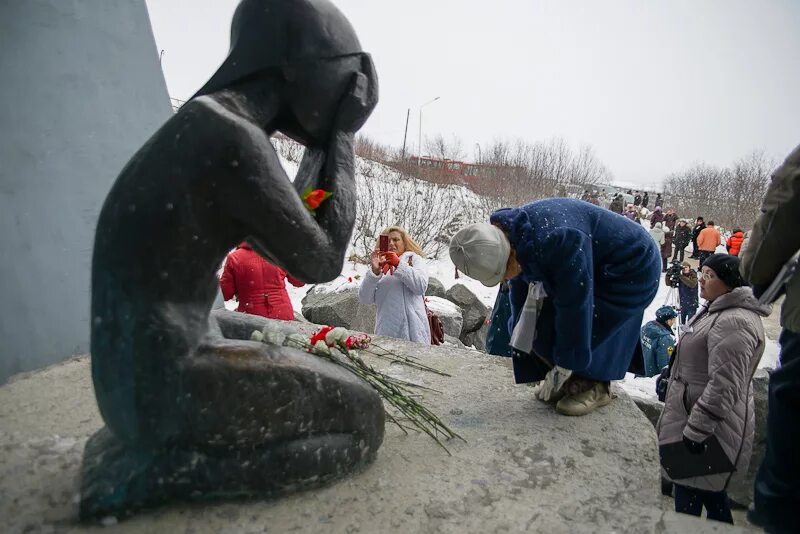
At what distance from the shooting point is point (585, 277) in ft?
8.18

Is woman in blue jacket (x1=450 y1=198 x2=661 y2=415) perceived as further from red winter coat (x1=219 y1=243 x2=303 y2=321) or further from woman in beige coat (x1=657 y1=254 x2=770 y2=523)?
red winter coat (x1=219 y1=243 x2=303 y2=321)

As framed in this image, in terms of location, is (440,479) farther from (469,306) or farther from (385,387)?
(469,306)

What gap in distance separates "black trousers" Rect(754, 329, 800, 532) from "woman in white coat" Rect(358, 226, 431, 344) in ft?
9.16

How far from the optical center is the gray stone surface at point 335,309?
21.3 feet

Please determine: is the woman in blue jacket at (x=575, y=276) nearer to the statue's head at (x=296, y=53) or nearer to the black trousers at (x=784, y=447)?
the black trousers at (x=784, y=447)

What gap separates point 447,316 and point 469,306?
181 centimetres

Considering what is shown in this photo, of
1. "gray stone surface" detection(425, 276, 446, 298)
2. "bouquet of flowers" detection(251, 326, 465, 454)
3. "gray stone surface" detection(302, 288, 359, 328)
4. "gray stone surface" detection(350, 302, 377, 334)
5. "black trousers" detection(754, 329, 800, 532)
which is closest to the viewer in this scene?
"black trousers" detection(754, 329, 800, 532)

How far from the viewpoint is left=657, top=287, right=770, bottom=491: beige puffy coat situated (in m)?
2.50

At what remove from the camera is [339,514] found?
1687mm

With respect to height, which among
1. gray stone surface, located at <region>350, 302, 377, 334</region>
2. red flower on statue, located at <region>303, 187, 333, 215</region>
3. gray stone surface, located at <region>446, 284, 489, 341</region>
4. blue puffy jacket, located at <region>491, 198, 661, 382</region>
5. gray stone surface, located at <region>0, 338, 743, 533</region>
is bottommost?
gray stone surface, located at <region>446, 284, 489, 341</region>

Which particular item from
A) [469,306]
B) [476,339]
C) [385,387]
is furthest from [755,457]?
[469,306]

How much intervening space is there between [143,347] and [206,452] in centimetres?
41

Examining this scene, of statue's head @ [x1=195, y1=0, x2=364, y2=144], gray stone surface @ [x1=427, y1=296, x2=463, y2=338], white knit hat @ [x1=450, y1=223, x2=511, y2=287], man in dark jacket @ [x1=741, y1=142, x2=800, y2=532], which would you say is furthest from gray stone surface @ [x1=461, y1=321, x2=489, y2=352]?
statue's head @ [x1=195, y1=0, x2=364, y2=144]

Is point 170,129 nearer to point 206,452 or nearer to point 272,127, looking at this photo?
point 272,127
